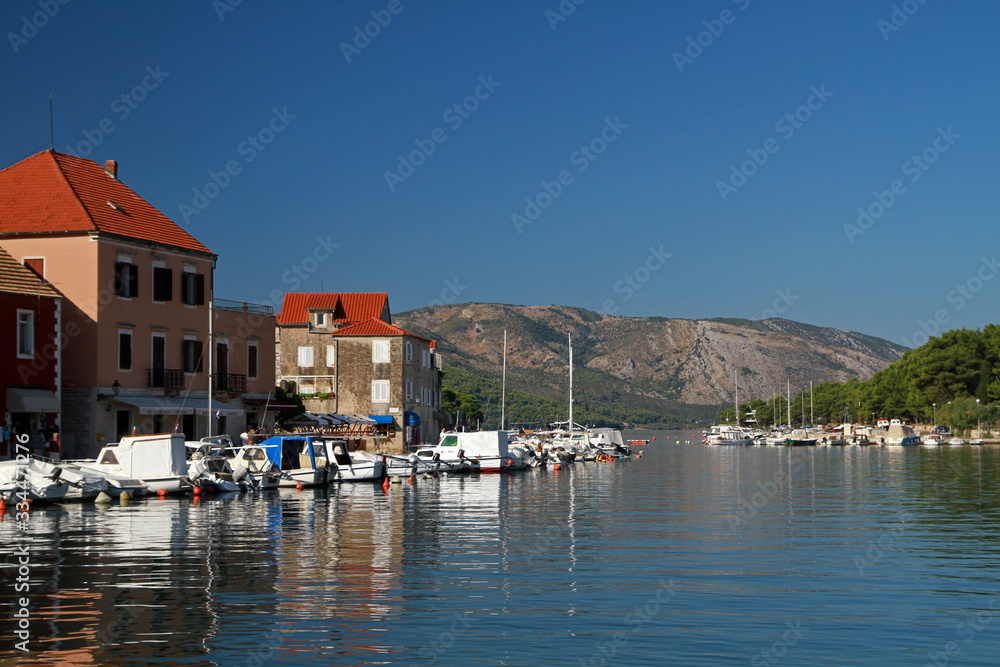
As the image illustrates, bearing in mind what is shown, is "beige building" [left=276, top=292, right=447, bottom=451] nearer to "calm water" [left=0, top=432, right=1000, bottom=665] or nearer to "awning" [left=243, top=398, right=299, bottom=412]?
"awning" [left=243, top=398, right=299, bottom=412]

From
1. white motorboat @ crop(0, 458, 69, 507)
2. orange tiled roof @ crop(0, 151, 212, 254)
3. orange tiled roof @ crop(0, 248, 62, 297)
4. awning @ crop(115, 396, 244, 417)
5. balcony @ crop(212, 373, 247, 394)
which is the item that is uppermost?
orange tiled roof @ crop(0, 151, 212, 254)

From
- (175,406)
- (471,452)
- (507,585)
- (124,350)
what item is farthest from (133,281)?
(507,585)

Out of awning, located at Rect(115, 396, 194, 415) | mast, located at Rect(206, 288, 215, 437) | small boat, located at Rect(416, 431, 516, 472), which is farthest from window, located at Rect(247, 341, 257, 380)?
small boat, located at Rect(416, 431, 516, 472)

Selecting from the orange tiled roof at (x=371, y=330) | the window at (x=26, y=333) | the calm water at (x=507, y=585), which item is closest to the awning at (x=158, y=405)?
the window at (x=26, y=333)

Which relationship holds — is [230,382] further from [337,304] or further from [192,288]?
[337,304]

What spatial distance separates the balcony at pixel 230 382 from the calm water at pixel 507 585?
854 inches

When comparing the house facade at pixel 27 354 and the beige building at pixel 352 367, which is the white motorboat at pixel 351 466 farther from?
the beige building at pixel 352 367

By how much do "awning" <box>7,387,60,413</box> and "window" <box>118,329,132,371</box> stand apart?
17.8 feet

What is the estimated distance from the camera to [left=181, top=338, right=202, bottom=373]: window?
58562mm

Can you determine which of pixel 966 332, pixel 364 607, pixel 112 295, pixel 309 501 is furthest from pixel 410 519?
pixel 966 332

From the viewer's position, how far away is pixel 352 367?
87750 millimetres

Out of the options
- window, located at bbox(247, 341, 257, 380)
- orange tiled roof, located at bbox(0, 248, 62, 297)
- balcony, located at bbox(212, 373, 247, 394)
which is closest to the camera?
orange tiled roof, located at bbox(0, 248, 62, 297)

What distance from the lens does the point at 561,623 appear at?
55.6 ft

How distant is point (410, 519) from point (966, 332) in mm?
139710
